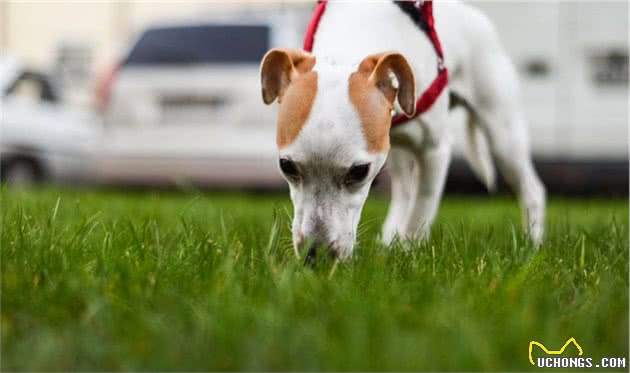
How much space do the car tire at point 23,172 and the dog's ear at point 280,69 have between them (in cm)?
744

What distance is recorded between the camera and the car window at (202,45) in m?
8.66

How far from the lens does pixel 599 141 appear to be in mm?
9688

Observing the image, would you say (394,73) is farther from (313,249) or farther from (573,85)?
(573,85)

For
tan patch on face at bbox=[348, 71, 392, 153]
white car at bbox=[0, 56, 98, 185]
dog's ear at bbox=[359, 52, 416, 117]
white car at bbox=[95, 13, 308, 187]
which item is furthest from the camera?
white car at bbox=[0, 56, 98, 185]

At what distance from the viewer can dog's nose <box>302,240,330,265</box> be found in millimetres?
2691

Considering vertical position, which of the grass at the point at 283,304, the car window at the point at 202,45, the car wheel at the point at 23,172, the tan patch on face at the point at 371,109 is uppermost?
the car window at the point at 202,45

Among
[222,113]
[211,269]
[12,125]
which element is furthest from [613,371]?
[12,125]

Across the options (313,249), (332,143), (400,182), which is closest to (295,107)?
(332,143)

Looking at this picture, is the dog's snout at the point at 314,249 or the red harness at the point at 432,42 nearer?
the dog's snout at the point at 314,249

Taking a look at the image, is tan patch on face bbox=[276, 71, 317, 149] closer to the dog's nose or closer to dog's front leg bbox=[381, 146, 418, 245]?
the dog's nose

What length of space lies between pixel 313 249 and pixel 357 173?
0.29m

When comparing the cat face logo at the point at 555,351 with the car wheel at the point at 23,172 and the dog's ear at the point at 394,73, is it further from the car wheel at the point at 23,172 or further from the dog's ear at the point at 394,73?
the car wheel at the point at 23,172

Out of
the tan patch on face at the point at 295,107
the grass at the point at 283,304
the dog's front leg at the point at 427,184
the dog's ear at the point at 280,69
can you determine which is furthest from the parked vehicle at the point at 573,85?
the tan patch on face at the point at 295,107

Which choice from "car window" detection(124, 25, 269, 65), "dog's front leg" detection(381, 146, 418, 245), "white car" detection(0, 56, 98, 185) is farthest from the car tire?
"dog's front leg" detection(381, 146, 418, 245)
